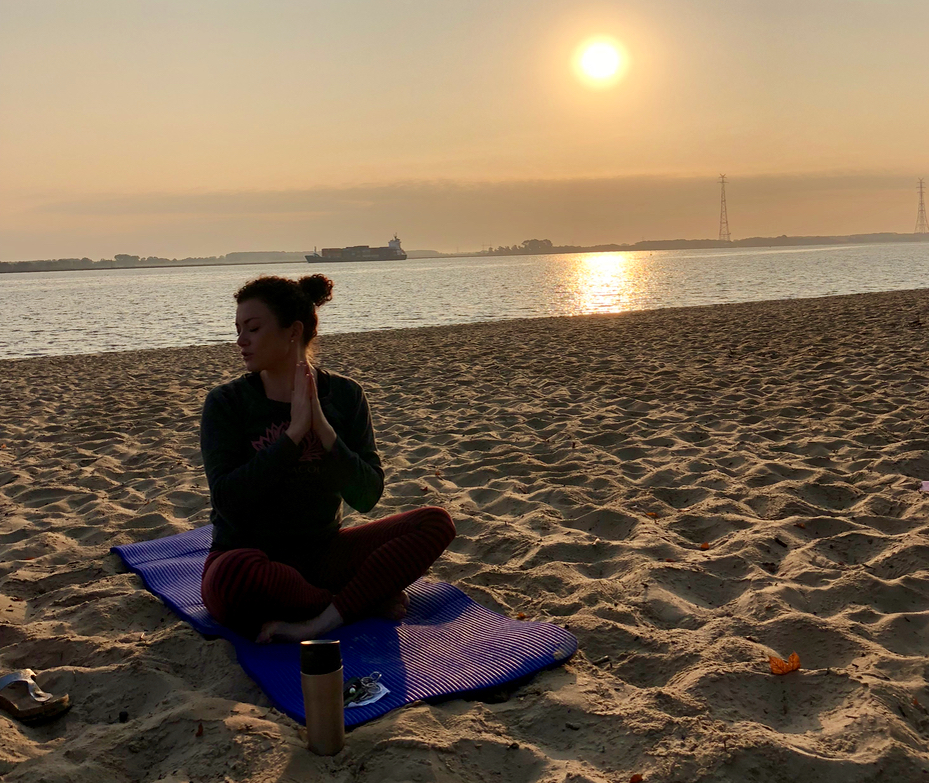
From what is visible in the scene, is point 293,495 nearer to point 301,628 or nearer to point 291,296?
point 301,628

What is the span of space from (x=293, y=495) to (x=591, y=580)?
4.77 ft

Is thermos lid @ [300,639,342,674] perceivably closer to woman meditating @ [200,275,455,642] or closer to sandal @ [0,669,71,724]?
woman meditating @ [200,275,455,642]

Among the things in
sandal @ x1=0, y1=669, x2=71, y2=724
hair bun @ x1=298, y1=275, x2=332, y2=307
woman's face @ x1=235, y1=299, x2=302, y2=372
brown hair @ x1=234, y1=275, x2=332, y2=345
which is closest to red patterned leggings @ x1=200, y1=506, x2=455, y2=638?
sandal @ x1=0, y1=669, x2=71, y2=724

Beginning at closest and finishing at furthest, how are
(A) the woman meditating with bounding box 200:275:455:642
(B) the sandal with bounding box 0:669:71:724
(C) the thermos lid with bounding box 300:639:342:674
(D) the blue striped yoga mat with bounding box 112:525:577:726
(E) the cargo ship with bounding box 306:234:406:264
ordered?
(C) the thermos lid with bounding box 300:639:342:674 → (B) the sandal with bounding box 0:669:71:724 → (D) the blue striped yoga mat with bounding box 112:525:577:726 → (A) the woman meditating with bounding box 200:275:455:642 → (E) the cargo ship with bounding box 306:234:406:264

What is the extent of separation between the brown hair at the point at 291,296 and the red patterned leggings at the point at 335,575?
891mm

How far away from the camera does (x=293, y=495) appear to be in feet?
10.5

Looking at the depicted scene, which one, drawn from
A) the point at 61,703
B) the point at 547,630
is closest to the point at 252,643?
the point at 61,703

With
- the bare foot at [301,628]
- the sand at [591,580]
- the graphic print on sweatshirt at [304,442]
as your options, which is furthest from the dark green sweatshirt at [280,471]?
the sand at [591,580]

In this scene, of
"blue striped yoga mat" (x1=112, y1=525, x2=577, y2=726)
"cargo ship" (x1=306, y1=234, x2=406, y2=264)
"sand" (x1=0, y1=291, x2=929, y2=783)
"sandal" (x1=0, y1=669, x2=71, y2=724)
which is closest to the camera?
"sand" (x1=0, y1=291, x2=929, y2=783)

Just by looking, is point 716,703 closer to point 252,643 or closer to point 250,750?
point 250,750

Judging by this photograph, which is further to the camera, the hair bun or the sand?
the hair bun

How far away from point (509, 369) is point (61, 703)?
8.18m

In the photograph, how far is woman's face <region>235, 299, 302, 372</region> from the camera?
3.07m

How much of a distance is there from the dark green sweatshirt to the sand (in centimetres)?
49
